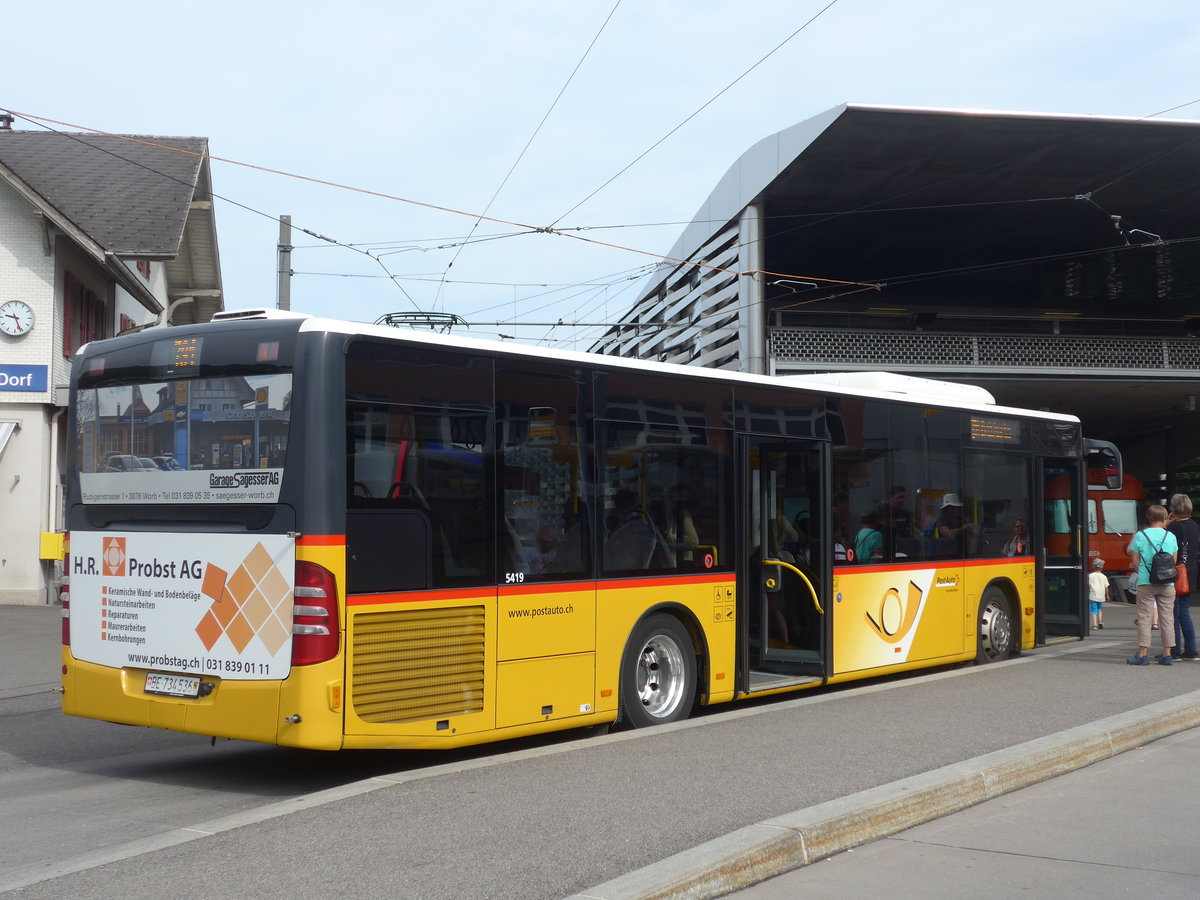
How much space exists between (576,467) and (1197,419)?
1428 inches

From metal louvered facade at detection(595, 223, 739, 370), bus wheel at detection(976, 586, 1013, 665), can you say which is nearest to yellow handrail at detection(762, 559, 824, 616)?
bus wheel at detection(976, 586, 1013, 665)

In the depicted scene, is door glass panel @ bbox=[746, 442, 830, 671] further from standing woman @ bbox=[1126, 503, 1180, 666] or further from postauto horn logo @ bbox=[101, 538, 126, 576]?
postauto horn logo @ bbox=[101, 538, 126, 576]

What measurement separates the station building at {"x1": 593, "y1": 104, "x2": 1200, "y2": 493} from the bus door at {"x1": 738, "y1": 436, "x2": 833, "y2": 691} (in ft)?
31.2

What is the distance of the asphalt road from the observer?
5.20 m

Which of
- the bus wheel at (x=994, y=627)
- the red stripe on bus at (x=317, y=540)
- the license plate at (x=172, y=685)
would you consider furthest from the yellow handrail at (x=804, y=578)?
the license plate at (x=172, y=685)

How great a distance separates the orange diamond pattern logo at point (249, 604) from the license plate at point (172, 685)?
0.24 m

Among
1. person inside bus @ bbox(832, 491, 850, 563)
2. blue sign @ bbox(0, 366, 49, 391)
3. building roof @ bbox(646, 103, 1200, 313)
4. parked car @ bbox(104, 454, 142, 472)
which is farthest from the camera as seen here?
building roof @ bbox(646, 103, 1200, 313)

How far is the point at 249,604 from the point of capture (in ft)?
24.1

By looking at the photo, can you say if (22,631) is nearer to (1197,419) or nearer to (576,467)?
(576,467)

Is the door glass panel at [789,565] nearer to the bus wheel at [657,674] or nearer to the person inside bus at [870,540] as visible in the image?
the person inside bus at [870,540]

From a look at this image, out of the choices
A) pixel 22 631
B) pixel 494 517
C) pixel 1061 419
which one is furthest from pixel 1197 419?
pixel 494 517

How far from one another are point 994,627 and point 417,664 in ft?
27.4

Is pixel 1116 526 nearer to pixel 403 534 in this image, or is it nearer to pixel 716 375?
pixel 716 375

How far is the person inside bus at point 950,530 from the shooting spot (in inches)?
509
